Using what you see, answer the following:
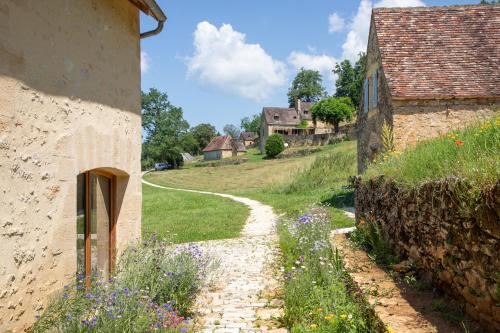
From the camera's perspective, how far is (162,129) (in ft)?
220

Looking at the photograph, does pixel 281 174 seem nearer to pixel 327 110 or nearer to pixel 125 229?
pixel 327 110

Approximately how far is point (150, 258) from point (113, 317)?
2.01 m

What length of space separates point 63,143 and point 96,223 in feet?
5.06

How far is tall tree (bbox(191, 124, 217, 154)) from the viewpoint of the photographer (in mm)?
96688

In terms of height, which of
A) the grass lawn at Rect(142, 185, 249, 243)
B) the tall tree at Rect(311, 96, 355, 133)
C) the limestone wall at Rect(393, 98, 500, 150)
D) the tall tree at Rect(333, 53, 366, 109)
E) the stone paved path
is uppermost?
the tall tree at Rect(333, 53, 366, 109)

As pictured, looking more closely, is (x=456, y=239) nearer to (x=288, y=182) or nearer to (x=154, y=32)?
(x=154, y=32)

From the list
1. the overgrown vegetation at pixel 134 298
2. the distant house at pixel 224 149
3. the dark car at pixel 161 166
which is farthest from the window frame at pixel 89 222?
the distant house at pixel 224 149

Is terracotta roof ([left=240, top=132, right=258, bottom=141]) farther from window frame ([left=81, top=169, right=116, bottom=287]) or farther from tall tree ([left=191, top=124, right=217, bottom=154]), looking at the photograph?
window frame ([left=81, top=169, right=116, bottom=287])

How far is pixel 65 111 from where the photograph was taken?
15.6 feet

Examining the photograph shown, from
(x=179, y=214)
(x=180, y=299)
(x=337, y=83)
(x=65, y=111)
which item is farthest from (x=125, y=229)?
(x=337, y=83)

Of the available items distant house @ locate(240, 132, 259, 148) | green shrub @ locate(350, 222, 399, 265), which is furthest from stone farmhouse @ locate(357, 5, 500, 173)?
distant house @ locate(240, 132, 259, 148)

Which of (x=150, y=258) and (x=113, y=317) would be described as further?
(x=150, y=258)

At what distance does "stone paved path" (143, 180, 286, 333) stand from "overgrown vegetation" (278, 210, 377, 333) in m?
0.34

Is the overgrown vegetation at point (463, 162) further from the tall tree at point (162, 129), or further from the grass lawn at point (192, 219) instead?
the tall tree at point (162, 129)
